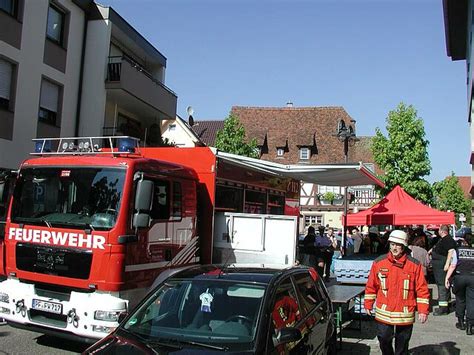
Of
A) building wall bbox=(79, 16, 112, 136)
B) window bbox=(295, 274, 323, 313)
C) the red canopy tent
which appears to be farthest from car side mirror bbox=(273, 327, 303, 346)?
building wall bbox=(79, 16, 112, 136)

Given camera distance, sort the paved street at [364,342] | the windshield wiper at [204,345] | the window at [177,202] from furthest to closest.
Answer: the window at [177,202]
the paved street at [364,342]
the windshield wiper at [204,345]

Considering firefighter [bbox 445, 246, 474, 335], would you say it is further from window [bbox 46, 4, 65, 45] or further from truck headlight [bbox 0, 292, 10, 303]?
window [bbox 46, 4, 65, 45]

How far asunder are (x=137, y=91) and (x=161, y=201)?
14489 millimetres

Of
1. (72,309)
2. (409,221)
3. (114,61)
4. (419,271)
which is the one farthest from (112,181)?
(114,61)

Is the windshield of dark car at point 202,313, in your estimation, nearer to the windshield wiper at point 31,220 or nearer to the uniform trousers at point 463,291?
the windshield wiper at point 31,220

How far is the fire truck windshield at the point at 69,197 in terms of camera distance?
6.27m

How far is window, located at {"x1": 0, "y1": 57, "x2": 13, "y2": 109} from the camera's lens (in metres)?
15.3

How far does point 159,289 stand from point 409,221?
10.9 m

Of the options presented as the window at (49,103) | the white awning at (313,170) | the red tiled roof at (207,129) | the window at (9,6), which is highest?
the red tiled roof at (207,129)

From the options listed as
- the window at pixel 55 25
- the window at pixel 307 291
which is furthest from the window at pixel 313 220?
the window at pixel 307 291

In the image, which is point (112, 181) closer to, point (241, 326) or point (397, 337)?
point (241, 326)

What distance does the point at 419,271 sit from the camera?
17.9 feet

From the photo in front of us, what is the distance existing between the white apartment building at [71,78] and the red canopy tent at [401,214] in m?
8.04

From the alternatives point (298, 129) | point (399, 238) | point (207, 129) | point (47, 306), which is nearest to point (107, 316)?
point (47, 306)
